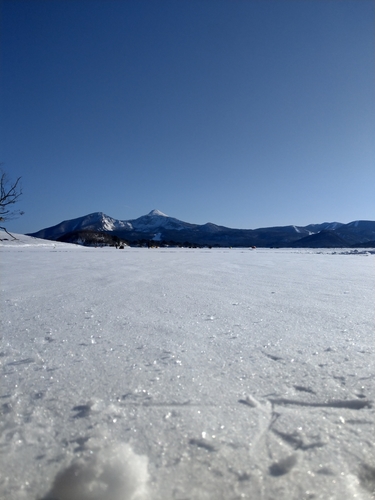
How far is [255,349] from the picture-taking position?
65.6 inches

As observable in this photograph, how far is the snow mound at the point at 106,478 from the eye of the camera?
764 mm

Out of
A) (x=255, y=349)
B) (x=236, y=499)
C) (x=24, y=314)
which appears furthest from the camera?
(x=24, y=314)

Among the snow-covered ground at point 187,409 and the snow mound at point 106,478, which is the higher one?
the snow-covered ground at point 187,409

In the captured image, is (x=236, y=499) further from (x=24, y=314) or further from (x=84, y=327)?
(x=24, y=314)

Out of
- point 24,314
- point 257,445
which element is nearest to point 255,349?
point 257,445

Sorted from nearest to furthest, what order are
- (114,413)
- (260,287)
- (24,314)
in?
(114,413)
(24,314)
(260,287)

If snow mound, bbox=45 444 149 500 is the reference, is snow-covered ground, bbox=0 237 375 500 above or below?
above

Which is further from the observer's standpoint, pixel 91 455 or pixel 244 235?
pixel 244 235

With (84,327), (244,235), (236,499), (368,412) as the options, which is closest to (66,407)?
(236,499)

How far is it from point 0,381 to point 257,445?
48.6 inches

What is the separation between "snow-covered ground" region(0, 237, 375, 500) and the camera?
2.62ft

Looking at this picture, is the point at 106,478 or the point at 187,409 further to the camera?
the point at 187,409

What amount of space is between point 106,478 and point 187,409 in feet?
1.22

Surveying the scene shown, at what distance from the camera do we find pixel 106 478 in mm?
812
